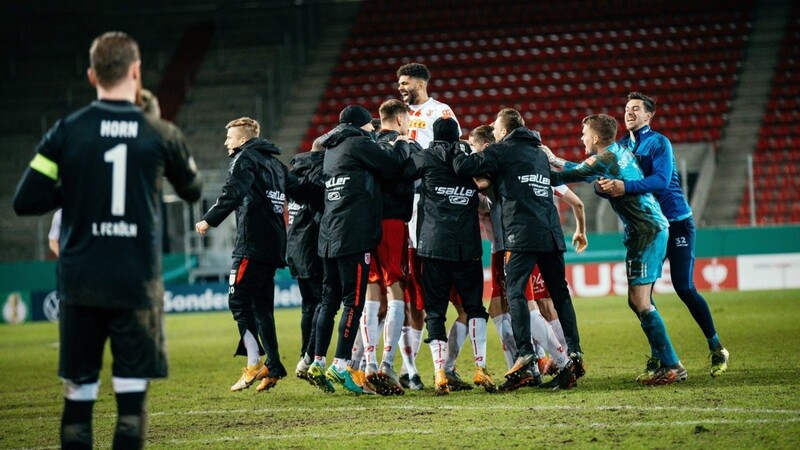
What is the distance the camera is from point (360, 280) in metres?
8.51

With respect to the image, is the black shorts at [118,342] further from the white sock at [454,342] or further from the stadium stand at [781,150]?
the stadium stand at [781,150]

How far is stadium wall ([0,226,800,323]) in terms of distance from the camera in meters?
20.2

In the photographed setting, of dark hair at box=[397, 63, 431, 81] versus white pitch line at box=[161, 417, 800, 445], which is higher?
dark hair at box=[397, 63, 431, 81]

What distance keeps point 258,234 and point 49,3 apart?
1066 inches

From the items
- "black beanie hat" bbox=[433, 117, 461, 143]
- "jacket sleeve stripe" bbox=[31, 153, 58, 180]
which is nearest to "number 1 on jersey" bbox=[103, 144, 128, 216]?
"jacket sleeve stripe" bbox=[31, 153, 58, 180]

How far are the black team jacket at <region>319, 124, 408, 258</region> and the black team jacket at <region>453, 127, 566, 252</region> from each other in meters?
0.60

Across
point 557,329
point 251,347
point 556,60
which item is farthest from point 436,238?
point 556,60

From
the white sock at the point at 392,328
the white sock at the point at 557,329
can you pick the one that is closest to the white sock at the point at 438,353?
the white sock at the point at 392,328

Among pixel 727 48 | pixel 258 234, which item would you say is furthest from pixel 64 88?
pixel 258 234

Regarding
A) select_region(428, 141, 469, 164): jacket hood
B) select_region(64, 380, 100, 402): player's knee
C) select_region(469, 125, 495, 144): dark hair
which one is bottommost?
select_region(64, 380, 100, 402): player's knee

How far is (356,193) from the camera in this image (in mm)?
8484

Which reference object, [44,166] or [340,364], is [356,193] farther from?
[44,166]

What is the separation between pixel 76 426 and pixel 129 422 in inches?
9.6

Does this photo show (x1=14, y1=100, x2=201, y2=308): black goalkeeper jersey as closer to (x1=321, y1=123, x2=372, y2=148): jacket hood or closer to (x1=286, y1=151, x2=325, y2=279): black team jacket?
(x1=321, y1=123, x2=372, y2=148): jacket hood
